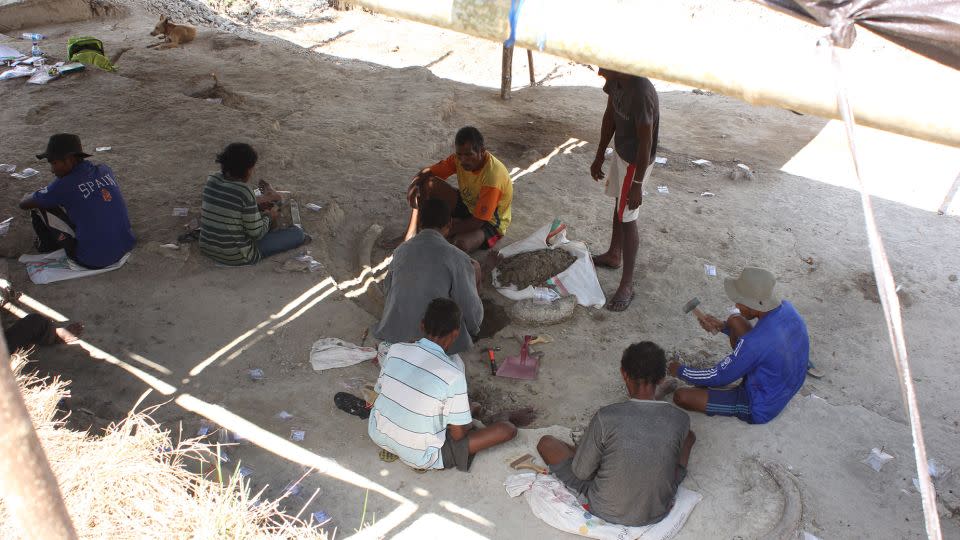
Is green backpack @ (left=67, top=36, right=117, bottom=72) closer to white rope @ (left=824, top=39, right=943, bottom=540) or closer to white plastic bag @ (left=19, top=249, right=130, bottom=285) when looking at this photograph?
white plastic bag @ (left=19, top=249, right=130, bottom=285)

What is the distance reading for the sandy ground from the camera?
3412 mm

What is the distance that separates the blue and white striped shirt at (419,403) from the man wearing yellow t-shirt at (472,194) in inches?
77.7

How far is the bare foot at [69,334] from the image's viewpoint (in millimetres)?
4102

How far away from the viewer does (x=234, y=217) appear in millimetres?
4680

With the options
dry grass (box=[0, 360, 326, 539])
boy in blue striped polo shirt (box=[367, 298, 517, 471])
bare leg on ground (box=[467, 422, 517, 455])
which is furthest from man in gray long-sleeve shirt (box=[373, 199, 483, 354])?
dry grass (box=[0, 360, 326, 539])

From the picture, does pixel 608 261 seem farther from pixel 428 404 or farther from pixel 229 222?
pixel 229 222

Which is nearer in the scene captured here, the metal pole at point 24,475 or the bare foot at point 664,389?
the metal pole at point 24,475

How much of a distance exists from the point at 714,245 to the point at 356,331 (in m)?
3.25

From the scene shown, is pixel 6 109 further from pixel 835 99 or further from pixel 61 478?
pixel 835 99

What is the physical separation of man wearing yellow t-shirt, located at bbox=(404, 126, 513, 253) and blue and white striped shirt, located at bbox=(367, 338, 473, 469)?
197 centimetres

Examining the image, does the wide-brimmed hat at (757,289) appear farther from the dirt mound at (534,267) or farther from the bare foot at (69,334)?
the bare foot at (69,334)

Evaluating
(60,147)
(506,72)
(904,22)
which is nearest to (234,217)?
(60,147)

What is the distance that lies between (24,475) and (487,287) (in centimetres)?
394

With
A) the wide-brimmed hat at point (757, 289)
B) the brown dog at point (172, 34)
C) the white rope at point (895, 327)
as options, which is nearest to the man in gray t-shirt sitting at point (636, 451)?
the wide-brimmed hat at point (757, 289)
